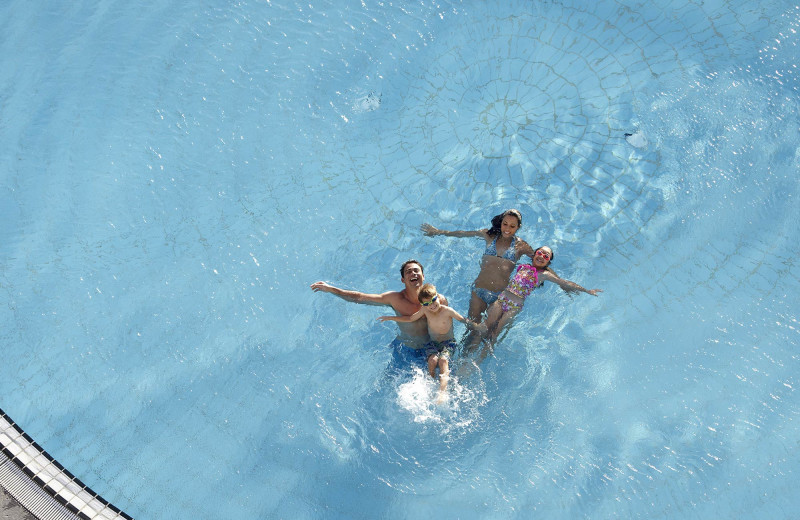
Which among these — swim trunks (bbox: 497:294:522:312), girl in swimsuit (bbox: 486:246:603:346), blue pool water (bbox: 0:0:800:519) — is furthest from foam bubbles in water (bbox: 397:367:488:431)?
swim trunks (bbox: 497:294:522:312)

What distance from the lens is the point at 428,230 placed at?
6551mm

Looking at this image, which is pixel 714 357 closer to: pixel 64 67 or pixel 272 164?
pixel 272 164

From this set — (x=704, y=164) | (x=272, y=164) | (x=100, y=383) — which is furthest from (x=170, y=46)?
(x=704, y=164)

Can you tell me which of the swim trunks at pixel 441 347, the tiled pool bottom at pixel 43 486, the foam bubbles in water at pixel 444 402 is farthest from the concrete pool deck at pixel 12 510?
the swim trunks at pixel 441 347

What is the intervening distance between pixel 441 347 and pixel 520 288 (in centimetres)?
87

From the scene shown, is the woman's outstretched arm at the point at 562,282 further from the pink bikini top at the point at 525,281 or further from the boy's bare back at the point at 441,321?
the boy's bare back at the point at 441,321

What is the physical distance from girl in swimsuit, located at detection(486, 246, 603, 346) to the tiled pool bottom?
3.62 m

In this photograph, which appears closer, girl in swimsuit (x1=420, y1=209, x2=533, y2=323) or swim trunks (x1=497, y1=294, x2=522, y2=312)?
swim trunks (x1=497, y1=294, x2=522, y2=312)

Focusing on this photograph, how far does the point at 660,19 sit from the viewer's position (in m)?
7.44

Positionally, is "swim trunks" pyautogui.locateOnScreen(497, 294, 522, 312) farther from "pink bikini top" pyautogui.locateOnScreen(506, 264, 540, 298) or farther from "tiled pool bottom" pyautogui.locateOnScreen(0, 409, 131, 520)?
"tiled pool bottom" pyautogui.locateOnScreen(0, 409, 131, 520)

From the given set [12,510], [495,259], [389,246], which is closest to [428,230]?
[389,246]

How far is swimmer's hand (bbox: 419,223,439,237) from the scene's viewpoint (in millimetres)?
6371

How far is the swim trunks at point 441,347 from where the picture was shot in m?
5.66

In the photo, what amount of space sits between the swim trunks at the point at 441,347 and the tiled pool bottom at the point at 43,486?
116 inches
